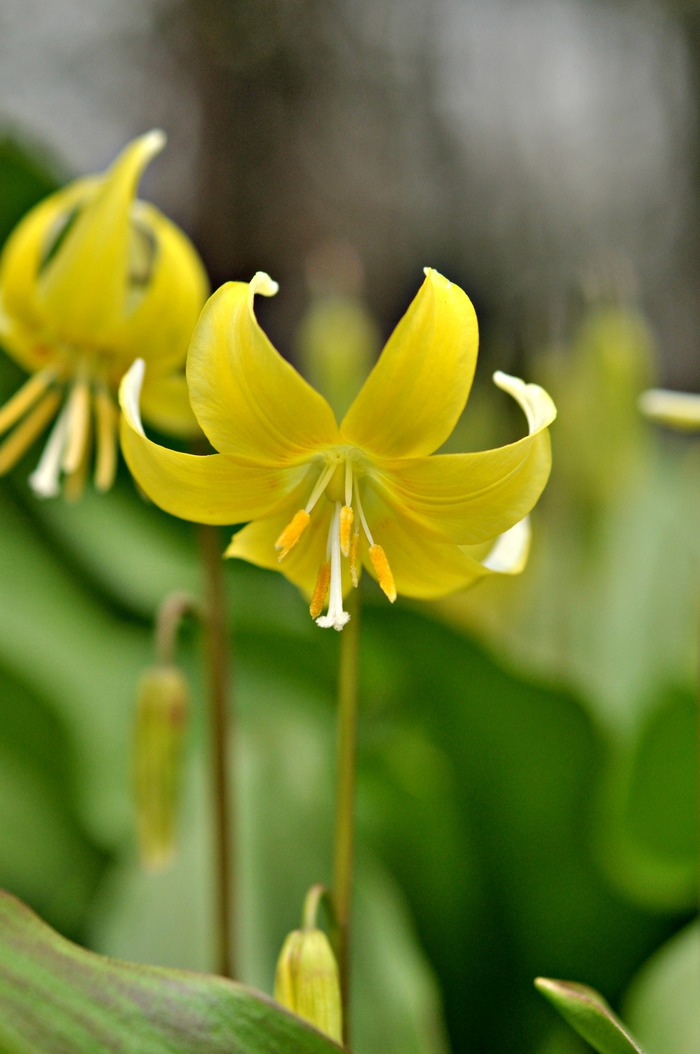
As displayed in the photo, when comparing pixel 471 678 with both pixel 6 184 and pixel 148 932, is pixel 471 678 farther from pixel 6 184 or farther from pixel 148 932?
pixel 6 184

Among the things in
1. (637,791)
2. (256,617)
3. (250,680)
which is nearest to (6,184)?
(256,617)

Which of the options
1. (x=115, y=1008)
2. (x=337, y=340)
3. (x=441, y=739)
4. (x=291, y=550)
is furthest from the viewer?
(x=337, y=340)

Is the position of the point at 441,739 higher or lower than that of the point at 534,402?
lower

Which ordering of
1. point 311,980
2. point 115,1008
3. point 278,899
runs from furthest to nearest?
1. point 278,899
2. point 311,980
3. point 115,1008

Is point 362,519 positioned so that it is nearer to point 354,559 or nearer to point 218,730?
point 354,559

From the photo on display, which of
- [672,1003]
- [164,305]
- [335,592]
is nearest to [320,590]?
[335,592]

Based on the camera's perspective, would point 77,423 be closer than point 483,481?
No

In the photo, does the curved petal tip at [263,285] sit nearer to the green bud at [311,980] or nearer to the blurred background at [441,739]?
the green bud at [311,980]
